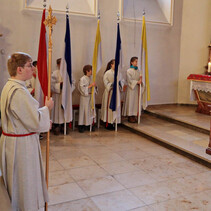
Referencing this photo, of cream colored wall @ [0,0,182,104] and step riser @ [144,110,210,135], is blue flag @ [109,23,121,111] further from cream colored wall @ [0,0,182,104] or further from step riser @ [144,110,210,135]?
step riser @ [144,110,210,135]

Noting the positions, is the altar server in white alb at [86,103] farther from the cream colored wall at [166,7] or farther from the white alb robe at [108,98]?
the cream colored wall at [166,7]

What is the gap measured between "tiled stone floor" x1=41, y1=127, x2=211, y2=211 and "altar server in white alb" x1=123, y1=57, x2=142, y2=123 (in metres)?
1.32

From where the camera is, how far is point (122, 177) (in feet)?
14.9

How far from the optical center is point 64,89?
21.5ft


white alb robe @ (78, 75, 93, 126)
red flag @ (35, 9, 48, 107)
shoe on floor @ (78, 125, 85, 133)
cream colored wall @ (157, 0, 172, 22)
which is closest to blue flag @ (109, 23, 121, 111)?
white alb robe @ (78, 75, 93, 126)

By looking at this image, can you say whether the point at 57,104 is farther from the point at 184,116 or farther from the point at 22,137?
the point at 22,137

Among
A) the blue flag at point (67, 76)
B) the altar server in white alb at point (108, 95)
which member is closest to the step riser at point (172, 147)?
the altar server in white alb at point (108, 95)

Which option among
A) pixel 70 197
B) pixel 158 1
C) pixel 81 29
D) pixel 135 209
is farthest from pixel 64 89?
pixel 158 1

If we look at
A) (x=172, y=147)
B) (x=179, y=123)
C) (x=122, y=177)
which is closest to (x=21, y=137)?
(x=122, y=177)

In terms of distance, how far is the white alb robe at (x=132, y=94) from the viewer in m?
7.57

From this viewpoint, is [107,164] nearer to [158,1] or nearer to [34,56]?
[34,56]

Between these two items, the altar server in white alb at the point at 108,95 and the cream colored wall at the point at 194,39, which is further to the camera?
the cream colored wall at the point at 194,39

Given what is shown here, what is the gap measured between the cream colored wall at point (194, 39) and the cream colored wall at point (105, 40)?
0.64 ft

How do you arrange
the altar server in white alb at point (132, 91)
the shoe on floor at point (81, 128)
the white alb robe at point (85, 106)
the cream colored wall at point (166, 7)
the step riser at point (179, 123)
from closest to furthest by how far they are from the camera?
1. the step riser at point (179, 123)
2. the white alb robe at point (85, 106)
3. the shoe on floor at point (81, 128)
4. the altar server in white alb at point (132, 91)
5. the cream colored wall at point (166, 7)
